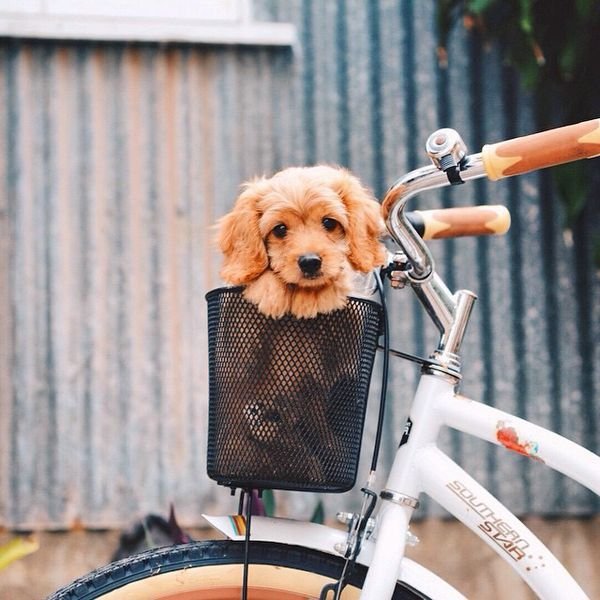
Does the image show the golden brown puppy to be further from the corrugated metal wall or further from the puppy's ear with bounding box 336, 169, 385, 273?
the corrugated metal wall

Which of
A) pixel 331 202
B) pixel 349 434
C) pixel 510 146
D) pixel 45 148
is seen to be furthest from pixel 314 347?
pixel 45 148

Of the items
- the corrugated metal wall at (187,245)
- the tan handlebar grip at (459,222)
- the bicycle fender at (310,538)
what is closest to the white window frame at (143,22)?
the corrugated metal wall at (187,245)

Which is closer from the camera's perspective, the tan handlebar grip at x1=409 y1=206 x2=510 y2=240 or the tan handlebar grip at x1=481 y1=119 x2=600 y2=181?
the tan handlebar grip at x1=481 y1=119 x2=600 y2=181

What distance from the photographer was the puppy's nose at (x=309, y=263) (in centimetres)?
152

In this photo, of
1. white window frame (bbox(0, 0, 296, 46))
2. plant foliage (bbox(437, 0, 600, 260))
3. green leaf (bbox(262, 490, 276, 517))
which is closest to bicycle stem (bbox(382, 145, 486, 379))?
green leaf (bbox(262, 490, 276, 517))

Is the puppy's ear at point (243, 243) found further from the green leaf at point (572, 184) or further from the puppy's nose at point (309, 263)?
the green leaf at point (572, 184)

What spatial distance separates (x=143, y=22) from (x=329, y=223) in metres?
2.39

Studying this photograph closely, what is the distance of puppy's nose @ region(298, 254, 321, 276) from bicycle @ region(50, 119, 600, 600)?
0.64ft

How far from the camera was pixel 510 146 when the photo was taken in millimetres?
1484

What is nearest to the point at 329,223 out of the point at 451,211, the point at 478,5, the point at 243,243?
the point at 243,243

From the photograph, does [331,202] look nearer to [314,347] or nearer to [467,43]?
[314,347]

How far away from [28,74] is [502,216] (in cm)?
253

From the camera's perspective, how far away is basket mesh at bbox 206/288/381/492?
153 cm

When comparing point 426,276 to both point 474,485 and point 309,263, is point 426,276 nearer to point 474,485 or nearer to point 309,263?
point 309,263
